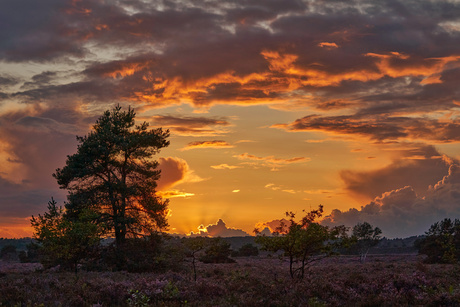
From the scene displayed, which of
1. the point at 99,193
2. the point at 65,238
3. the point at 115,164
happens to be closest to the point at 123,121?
the point at 115,164

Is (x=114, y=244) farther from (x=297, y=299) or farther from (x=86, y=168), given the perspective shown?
(x=297, y=299)

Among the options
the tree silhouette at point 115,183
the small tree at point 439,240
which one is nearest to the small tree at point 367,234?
the small tree at point 439,240

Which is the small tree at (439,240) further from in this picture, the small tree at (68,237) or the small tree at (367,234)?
the small tree at (68,237)

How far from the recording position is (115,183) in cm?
4034

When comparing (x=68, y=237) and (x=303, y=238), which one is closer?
(x=303, y=238)

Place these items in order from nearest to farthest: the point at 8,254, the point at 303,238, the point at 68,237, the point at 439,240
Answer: the point at 303,238, the point at 68,237, the point at 439,240, the point at 8,254

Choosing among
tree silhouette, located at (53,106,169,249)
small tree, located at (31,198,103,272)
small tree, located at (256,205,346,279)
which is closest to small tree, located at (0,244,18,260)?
tree silhouette, located at (53,106,169,249)

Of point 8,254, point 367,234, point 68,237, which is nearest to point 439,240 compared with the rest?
point 367,234

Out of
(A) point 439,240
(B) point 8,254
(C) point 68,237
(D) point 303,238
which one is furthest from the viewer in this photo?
(B) point 8,254

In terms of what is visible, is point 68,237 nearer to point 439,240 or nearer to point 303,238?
point 303,238

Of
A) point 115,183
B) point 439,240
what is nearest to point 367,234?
point 439,240

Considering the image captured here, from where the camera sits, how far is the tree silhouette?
4003 cm

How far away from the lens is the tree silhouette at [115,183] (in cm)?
4003

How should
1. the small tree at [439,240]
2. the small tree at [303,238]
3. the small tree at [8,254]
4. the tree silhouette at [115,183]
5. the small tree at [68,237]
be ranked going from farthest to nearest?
the small tree at [8,254], the small tree at [439,240], the tree silhouette at [115,183], the small tree at [68,237], the small tree at [303,238]
